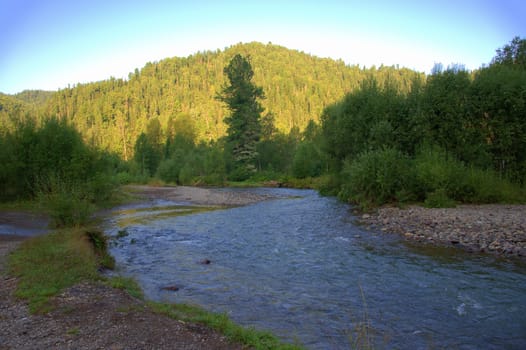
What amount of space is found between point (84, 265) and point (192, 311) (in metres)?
4.68

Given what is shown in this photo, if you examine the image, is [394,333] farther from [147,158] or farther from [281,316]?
[147,158]

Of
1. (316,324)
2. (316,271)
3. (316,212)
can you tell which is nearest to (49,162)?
(316,212)

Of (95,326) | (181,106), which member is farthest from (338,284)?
(181,106)

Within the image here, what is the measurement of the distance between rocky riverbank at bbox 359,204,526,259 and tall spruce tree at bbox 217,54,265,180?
4969cm

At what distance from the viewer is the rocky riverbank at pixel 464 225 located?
1355 cm

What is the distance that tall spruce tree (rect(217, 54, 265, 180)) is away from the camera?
70.0 m

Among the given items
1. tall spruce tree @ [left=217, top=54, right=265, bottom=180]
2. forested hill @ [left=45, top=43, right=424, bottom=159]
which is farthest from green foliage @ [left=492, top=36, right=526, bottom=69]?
forested hill @ [left=45, top=43, right=424, bottom=159]

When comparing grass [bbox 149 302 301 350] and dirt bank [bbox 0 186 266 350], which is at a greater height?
dirt bank [bbox 0 186 266 350]

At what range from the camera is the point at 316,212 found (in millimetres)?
25453

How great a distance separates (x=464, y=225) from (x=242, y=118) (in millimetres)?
56547

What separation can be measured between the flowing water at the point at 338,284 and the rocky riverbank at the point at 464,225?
116cm

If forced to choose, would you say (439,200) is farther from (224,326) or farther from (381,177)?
(224,326)

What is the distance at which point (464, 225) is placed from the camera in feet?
53.6

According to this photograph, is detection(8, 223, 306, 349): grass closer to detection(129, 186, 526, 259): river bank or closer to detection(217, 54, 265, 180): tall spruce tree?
detection(129, 186, 526, 259): river bank
